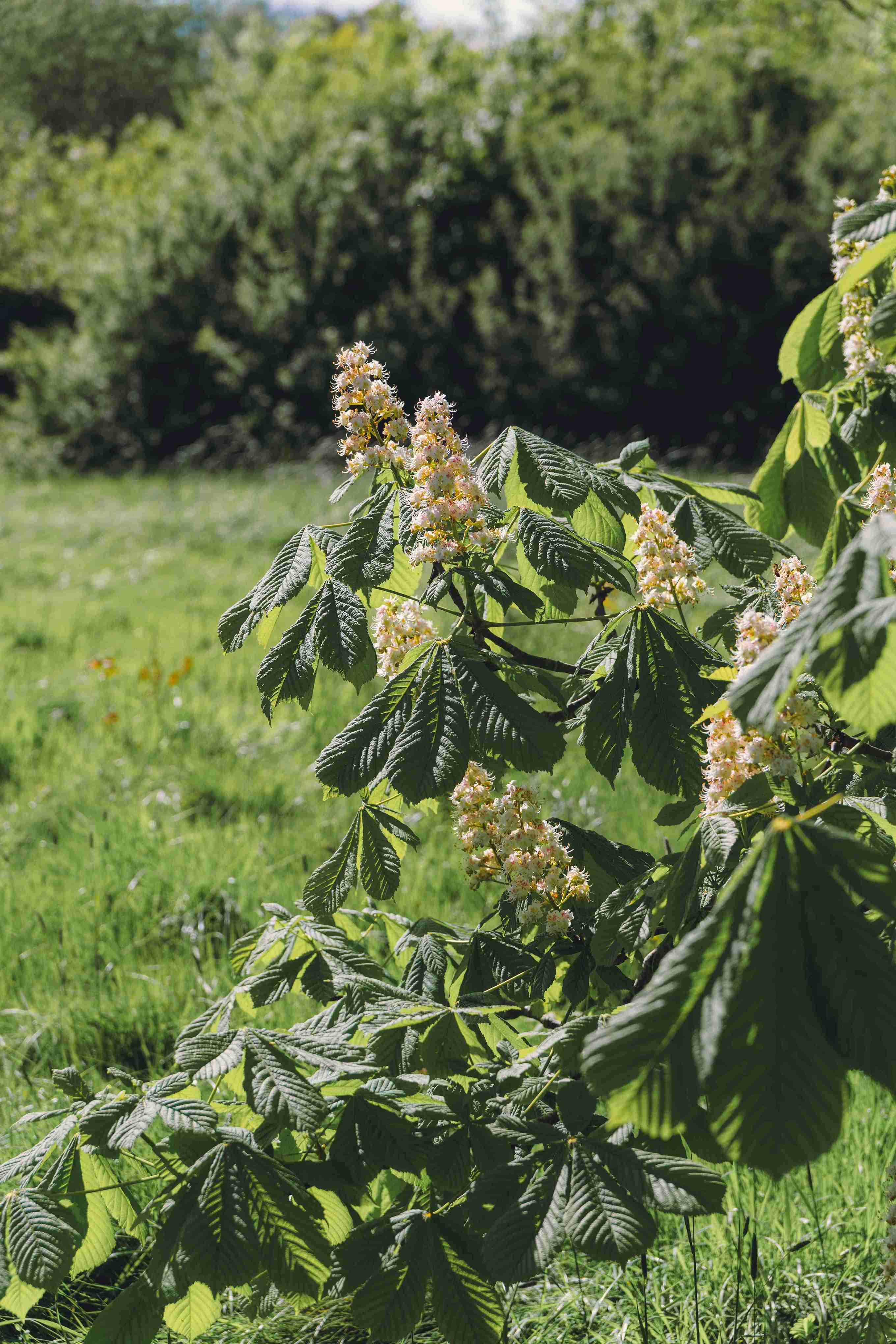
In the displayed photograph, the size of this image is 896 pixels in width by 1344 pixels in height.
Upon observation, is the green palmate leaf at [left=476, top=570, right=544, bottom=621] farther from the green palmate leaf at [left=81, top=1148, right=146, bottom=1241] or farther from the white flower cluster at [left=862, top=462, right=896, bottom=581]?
the green palmate leaf at [left=81, top=1148, right=146, bottom=1241]

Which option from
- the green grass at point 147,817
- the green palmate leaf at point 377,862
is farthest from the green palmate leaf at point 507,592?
the green grass at point 147,817

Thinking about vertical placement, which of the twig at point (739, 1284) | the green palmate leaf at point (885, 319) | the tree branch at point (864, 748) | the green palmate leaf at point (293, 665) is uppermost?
the green palmate leaf at point (885, 319)

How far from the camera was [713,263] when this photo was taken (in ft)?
37.5

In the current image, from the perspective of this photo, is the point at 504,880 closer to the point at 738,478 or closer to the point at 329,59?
the point at 738,478

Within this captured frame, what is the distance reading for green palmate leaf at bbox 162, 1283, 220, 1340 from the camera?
53.2 inches

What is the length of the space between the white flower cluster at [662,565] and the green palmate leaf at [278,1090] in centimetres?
66

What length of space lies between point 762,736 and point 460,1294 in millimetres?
676

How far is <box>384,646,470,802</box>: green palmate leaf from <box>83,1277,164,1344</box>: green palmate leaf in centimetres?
65

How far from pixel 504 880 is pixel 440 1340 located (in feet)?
2.52

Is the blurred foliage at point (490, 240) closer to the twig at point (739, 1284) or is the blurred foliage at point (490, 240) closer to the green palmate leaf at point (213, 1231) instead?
the twig at point (739, 1284)

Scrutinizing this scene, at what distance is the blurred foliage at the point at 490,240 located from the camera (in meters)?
11.5

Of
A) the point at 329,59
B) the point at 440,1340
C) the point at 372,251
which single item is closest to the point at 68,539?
the point at 372,251

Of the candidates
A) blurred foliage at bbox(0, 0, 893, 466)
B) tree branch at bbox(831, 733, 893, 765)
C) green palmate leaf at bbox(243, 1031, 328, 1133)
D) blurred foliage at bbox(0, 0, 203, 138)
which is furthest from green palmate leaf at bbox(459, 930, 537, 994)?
blurred foliage at bbox(0, 0, 203, 138)

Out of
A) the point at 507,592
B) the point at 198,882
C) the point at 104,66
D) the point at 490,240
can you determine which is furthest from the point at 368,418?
the point at 104,66
